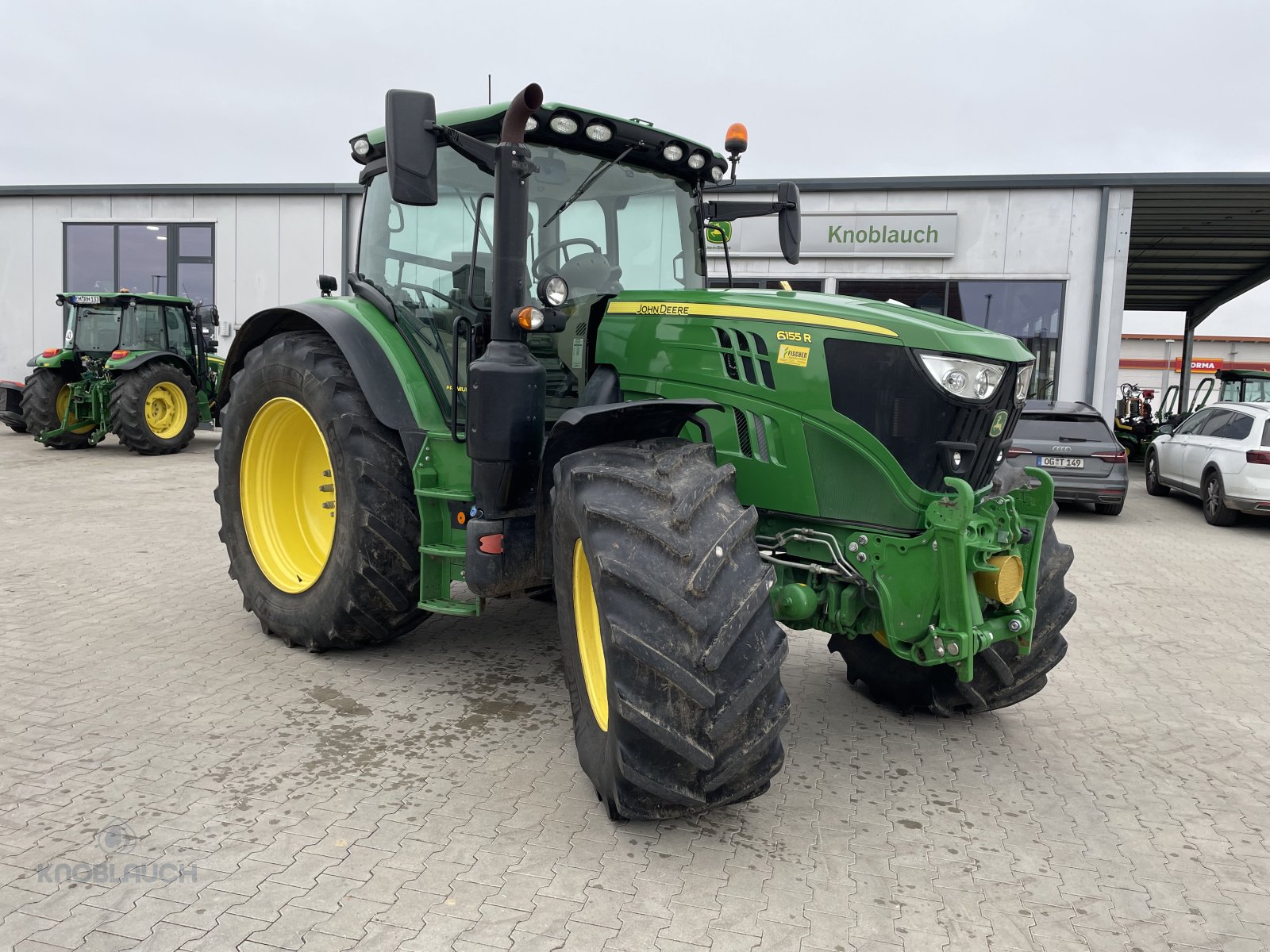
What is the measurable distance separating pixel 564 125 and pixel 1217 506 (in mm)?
10184

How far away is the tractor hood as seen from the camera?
3.33 meters

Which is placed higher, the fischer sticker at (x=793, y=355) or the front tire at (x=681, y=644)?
the fischer sticker at (x=793, y=355)

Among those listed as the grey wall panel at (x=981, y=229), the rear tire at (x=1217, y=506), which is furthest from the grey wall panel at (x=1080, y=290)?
the rear tire at (x=1217, y=506)

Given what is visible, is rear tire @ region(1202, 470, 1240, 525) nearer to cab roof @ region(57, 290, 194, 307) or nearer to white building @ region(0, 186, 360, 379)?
white building @ region(0, 186, 360, 379)

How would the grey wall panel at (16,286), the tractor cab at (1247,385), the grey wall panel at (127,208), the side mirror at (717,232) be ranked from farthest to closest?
the grey wall panel at (16,286) → the grey wall panel at (127,208) → the tractor cab at (1247,385) → the side mirror at (717,232)

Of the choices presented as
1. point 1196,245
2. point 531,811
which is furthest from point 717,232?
point 1196,245

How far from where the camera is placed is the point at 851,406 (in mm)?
3422

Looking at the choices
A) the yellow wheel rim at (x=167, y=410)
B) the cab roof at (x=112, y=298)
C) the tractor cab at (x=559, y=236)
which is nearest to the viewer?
the tractor cab at (x=559, y=236)

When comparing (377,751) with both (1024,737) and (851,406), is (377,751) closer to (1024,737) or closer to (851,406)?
(851,406)

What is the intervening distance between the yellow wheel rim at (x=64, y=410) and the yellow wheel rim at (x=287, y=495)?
37.5 feet

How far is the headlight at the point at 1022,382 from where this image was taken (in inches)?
140

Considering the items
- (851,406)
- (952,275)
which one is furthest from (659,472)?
(952,275)

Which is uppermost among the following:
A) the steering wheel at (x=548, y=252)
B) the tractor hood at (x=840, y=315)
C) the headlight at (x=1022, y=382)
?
the steering wheel at (x=548, y=252)

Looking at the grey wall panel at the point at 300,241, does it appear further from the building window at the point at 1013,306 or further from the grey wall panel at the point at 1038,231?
the grey wall panel at the point at 1038,231
